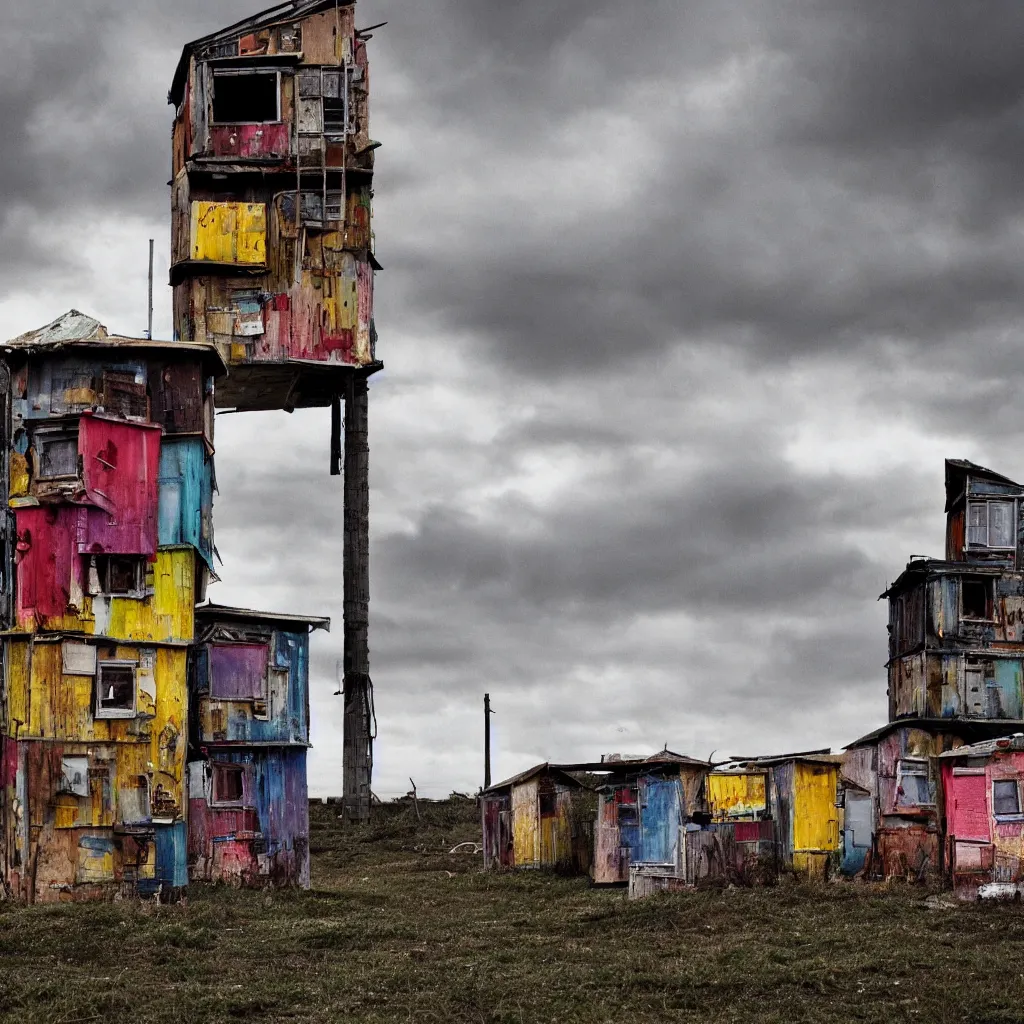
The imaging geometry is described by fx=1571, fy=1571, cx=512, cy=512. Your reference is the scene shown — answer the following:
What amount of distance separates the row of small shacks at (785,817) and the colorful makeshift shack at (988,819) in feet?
0.08

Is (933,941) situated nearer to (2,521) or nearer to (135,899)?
(135,899)

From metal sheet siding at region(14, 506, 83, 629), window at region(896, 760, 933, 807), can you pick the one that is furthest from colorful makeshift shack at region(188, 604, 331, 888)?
window at region(896, 760, 933, 807)

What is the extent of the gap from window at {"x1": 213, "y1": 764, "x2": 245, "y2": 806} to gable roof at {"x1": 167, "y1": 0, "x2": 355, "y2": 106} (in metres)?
24.6

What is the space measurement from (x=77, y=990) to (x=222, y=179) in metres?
31.7

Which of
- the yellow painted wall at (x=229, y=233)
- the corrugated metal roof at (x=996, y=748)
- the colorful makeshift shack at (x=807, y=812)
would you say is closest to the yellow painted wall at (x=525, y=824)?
the colorful makeshift shack at (x=807, y=812)

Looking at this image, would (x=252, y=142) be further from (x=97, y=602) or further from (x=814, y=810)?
(x=814, y=810)

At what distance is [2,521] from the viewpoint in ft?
122

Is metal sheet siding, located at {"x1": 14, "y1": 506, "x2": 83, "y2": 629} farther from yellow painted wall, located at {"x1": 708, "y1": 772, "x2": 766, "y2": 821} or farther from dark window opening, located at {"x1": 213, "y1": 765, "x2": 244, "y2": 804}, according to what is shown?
yellow painted wall, located at {"x1": 708, "y1": 772, "x2": 766, "y2": 821}

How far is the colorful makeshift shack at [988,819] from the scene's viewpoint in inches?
1390

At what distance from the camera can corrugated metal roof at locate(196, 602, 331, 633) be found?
127 ft

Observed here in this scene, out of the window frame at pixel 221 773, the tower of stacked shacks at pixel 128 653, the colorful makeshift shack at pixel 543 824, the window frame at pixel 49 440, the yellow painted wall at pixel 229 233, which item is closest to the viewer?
the tower of stacked shacks at pixel 128 653

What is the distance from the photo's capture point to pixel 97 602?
36.2m

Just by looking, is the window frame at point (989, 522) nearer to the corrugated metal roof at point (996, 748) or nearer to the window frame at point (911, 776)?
the window frame at point (911, 776)

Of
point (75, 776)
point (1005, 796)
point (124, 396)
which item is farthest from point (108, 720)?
point (1005, 796)
